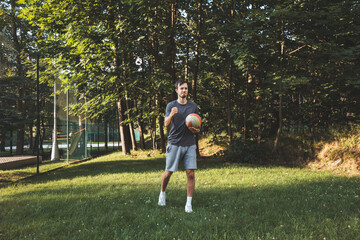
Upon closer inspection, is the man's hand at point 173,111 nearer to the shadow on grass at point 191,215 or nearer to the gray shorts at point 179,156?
the gray shorts at point 179,156

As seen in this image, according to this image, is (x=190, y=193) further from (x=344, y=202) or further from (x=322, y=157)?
(x=322, y=157)

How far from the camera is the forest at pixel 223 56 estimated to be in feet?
27.7

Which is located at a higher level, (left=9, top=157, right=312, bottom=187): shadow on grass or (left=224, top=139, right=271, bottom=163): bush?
(left=224, top=139, right=271, bottom=163): bush

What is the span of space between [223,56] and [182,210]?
8.51 m

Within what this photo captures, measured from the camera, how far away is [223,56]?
11383mm

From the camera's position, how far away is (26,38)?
21375 mm

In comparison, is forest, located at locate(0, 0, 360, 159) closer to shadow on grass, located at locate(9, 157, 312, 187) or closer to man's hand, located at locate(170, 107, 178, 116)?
shadow on grass, located at locate(9, 157, 312, 187)

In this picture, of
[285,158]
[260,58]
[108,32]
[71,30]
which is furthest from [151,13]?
[285,158]

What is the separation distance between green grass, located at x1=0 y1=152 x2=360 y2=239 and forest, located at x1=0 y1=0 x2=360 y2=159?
390cm

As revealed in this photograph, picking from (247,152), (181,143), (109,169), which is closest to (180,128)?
(181,143)

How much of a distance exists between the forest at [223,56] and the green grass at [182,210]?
3.90 m

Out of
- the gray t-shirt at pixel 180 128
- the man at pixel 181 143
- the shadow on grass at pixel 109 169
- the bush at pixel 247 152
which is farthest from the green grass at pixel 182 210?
the bush at pixel 247 152

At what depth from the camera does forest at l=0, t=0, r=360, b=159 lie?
332 inches

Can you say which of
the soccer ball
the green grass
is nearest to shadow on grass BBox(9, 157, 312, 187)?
the green grass
